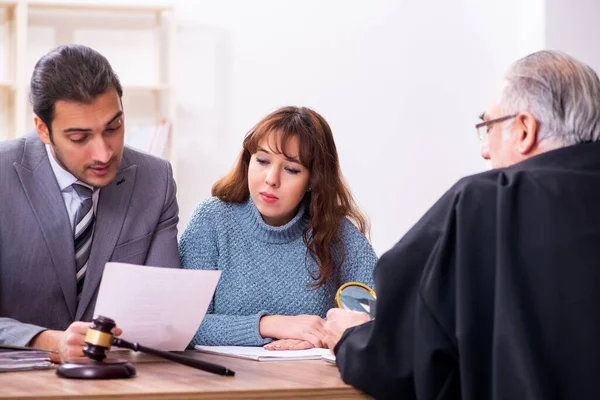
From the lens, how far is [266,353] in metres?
2.24

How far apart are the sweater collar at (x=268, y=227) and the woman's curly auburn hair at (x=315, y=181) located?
0.11ft

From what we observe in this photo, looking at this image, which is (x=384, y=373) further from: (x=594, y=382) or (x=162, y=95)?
(x=162, y=95)

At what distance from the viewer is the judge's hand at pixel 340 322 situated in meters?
2.05

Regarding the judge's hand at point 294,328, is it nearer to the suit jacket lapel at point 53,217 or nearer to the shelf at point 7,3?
the suit jacket lapel at point 53,217

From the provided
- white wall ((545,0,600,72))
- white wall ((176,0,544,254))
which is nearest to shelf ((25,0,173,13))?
white wall ((176,0,544,254))

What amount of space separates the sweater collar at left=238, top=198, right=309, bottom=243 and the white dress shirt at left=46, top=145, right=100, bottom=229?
490 millimetres

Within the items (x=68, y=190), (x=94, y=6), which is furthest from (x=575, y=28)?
(x=68, y=190)

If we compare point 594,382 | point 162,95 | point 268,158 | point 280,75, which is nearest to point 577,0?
point 280,75

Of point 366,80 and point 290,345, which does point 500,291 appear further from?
point 366,80

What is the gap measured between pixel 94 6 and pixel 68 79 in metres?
2.61

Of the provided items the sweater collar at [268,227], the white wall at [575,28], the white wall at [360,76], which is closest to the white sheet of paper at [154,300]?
the sweater collar at [268,227]

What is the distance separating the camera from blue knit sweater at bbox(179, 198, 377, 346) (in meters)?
2.76

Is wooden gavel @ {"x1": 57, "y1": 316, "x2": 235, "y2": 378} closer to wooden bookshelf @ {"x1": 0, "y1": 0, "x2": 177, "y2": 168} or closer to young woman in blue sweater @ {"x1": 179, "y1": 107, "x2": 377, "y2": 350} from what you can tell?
young woman in blue sweater @ {"x1": 179, "y1": 107, "x2": 377, "y2": 350}

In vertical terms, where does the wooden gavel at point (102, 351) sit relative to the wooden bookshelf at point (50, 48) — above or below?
below
